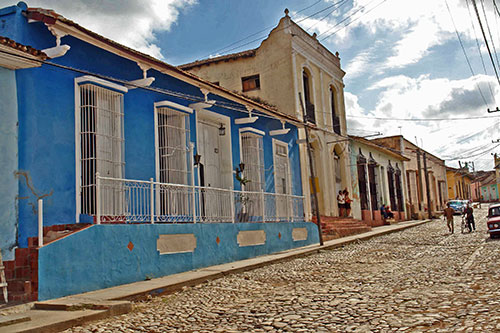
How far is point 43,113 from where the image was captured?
27.0ft

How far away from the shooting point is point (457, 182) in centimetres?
6269

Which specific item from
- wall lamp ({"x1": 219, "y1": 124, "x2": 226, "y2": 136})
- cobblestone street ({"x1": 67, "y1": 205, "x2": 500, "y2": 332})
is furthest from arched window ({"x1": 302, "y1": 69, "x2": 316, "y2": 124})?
cobblestone street ({"x1": 67, "y1": 205, "x2": 500, "y2": 332})

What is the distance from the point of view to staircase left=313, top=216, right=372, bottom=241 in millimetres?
18688

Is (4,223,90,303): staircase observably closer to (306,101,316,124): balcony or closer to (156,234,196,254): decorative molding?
(156,234,196,254): decorative molding

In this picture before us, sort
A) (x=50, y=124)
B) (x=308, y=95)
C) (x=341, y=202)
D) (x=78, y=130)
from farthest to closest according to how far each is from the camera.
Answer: (x=341, y=202) → (x=308, y=95) → (x=78, y=130) → (x=50, y=124)

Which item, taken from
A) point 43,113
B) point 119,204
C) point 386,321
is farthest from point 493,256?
point 43,113

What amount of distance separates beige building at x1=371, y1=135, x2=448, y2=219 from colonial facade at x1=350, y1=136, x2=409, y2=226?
1116 mm

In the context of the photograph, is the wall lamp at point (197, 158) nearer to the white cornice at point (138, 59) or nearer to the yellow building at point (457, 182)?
the white cornice at point (138, 59)

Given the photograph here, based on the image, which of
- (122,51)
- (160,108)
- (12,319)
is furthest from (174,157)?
(12,319)

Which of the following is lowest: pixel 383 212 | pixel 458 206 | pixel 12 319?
pixel 12 319

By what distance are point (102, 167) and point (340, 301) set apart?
203 inches

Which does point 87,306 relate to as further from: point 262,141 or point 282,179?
point 282,179

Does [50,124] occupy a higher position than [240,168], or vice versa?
[50,124]

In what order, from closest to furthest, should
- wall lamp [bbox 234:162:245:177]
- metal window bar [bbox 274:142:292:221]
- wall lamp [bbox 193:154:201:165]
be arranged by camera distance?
wall lamp [bbox 193:154:201:165] < wall lamp [bbox 234:162:245:177] < metal window bar [bbox 274:142:292:221]
